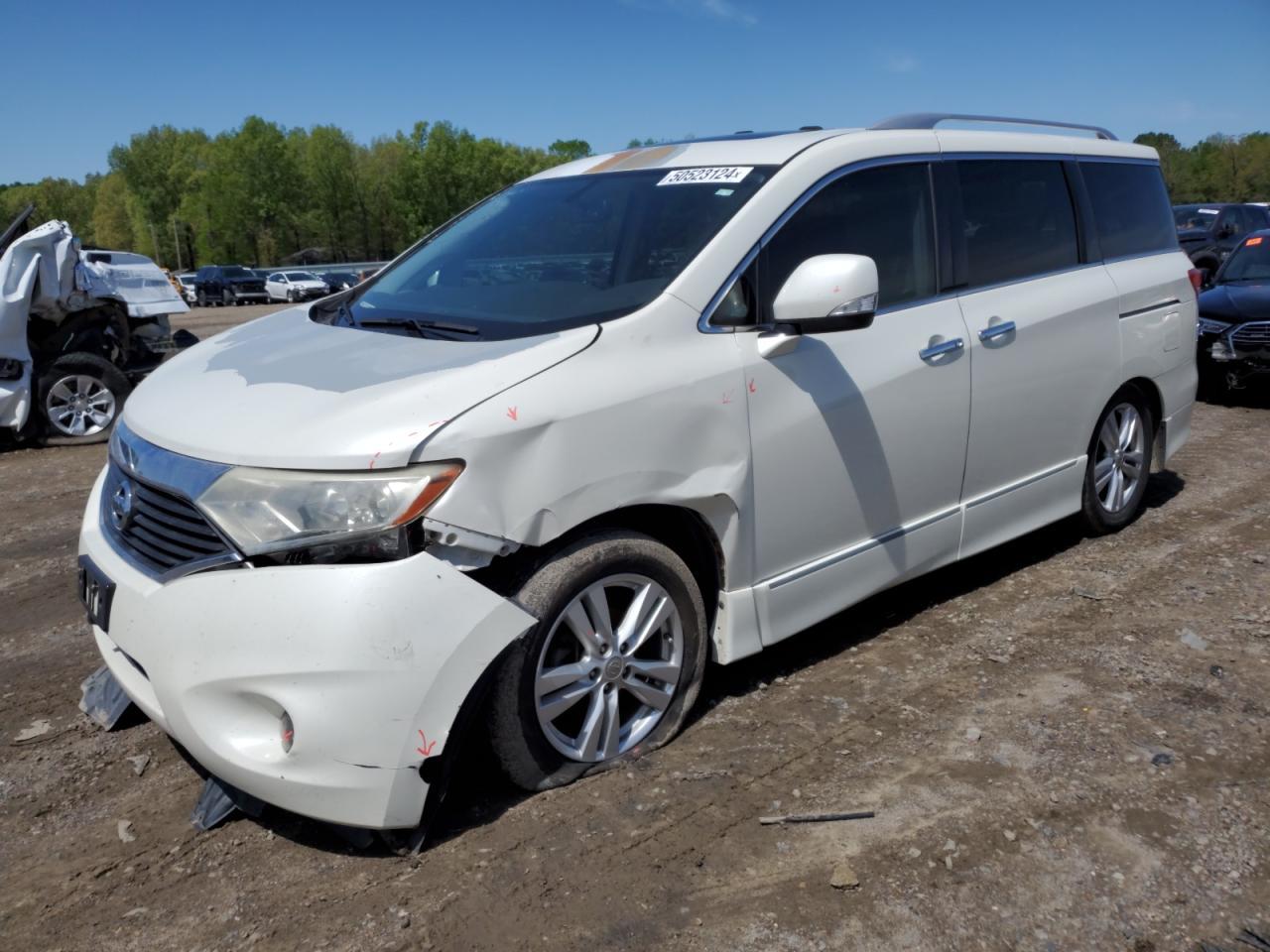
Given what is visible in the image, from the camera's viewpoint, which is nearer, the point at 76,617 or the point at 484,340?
the point at 484,340

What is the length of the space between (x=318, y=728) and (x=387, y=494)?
0.60 m

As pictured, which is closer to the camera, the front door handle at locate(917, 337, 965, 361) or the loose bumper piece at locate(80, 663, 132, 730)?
the loose bumper piece at locate(80, 663, 132, 730)

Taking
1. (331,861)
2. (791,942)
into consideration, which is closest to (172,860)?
(331,861)

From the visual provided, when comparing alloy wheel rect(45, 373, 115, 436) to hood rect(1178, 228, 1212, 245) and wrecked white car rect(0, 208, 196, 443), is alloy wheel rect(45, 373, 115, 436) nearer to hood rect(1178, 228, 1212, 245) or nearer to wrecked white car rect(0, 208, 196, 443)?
wrecked white car rect(0, 208, 196, 443)

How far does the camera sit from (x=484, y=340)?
3057mm

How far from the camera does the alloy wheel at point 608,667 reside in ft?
9.58

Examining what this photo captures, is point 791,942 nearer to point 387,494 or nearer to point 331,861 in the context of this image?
point 331,861

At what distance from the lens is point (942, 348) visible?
3850 millimetres

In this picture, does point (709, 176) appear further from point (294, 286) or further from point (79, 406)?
point (294, 286)

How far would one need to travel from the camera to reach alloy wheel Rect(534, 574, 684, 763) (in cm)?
292

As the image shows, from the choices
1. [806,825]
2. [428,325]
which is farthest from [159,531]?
[806,825]

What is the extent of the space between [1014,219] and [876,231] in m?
1.01

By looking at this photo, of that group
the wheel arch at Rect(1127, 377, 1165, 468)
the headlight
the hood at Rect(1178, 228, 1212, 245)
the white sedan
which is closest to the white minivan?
the headlight

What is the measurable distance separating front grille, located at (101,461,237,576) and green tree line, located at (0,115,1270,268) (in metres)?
85.6
